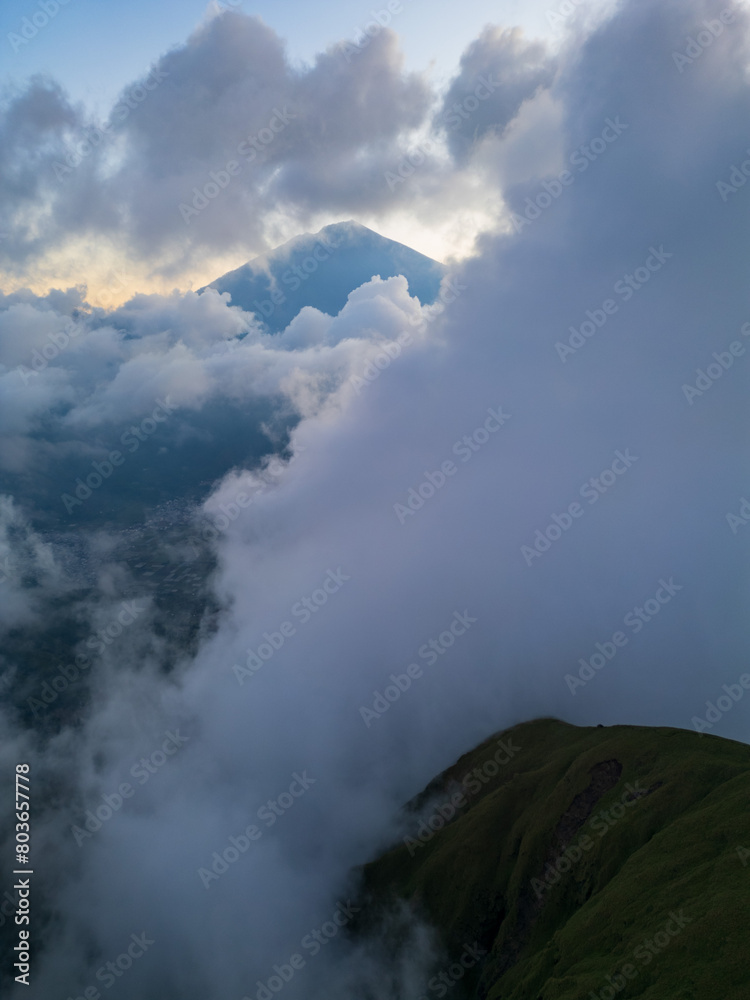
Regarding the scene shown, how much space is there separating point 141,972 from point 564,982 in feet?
712

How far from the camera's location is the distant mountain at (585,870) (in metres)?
60.2

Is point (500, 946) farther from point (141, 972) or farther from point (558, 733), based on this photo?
point (141, 972)

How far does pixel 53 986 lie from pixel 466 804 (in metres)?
200

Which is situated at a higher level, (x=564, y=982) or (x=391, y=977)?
(x=564, y=982)

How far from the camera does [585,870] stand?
3880 inches

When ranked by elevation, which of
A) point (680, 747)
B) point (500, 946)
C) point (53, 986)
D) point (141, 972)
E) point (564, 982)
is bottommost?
point (500, 946)

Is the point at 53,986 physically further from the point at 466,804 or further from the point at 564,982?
the point at 564,982

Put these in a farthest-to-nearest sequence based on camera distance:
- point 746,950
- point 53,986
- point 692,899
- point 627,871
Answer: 1. point 53,986
2. point 627,871
3. point 692,899
4. point 746,950

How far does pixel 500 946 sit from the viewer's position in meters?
113

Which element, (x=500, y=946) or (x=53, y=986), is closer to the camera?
(x=500, y=946)

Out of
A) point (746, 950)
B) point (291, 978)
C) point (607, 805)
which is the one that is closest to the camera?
point (746, 950)

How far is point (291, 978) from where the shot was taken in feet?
529

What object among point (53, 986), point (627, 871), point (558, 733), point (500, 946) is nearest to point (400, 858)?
point (500, 946)

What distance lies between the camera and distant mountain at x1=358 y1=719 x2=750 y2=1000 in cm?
6019
